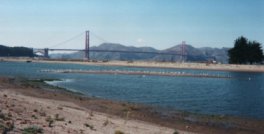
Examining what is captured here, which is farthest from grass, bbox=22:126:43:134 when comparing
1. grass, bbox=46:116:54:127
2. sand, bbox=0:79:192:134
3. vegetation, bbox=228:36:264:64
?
vegetation, bbox=228:36:264:64

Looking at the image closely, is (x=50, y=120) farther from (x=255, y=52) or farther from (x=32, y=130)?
(x=255, y=52)

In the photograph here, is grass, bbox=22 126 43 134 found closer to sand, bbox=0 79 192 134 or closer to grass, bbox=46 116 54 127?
sand, bbox=0 79 192 134

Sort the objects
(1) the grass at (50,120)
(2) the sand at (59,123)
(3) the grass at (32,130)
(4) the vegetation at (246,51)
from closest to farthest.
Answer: (3) the grass at (32,130), (2) the sand at (59,123), (1) the grass at (50,120), (4) the vegetation at (246,51)

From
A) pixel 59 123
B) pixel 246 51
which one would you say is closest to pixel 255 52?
pixel 246 51

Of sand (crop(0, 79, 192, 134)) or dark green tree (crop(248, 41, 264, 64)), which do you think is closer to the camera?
sand (crop(0, 79, 192, 134))

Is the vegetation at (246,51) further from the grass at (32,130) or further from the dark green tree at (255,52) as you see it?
the grass at (32,130)

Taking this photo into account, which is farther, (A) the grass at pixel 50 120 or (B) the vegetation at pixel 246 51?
(B) the vegetation at pixel 246 51

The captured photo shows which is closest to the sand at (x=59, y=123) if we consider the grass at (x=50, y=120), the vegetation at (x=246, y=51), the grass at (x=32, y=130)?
the grass at (x=50, y=120)

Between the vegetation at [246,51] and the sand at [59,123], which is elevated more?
the vegetation at [246,51]

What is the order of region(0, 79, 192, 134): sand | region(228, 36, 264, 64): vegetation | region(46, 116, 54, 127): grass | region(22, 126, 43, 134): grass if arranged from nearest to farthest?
region(22, 126, 43, 134): grass
region(0, 79, 192, 134): sand
region(46, 116, 54, 127): grass
region(228, 36, 264, 64): vegetation
